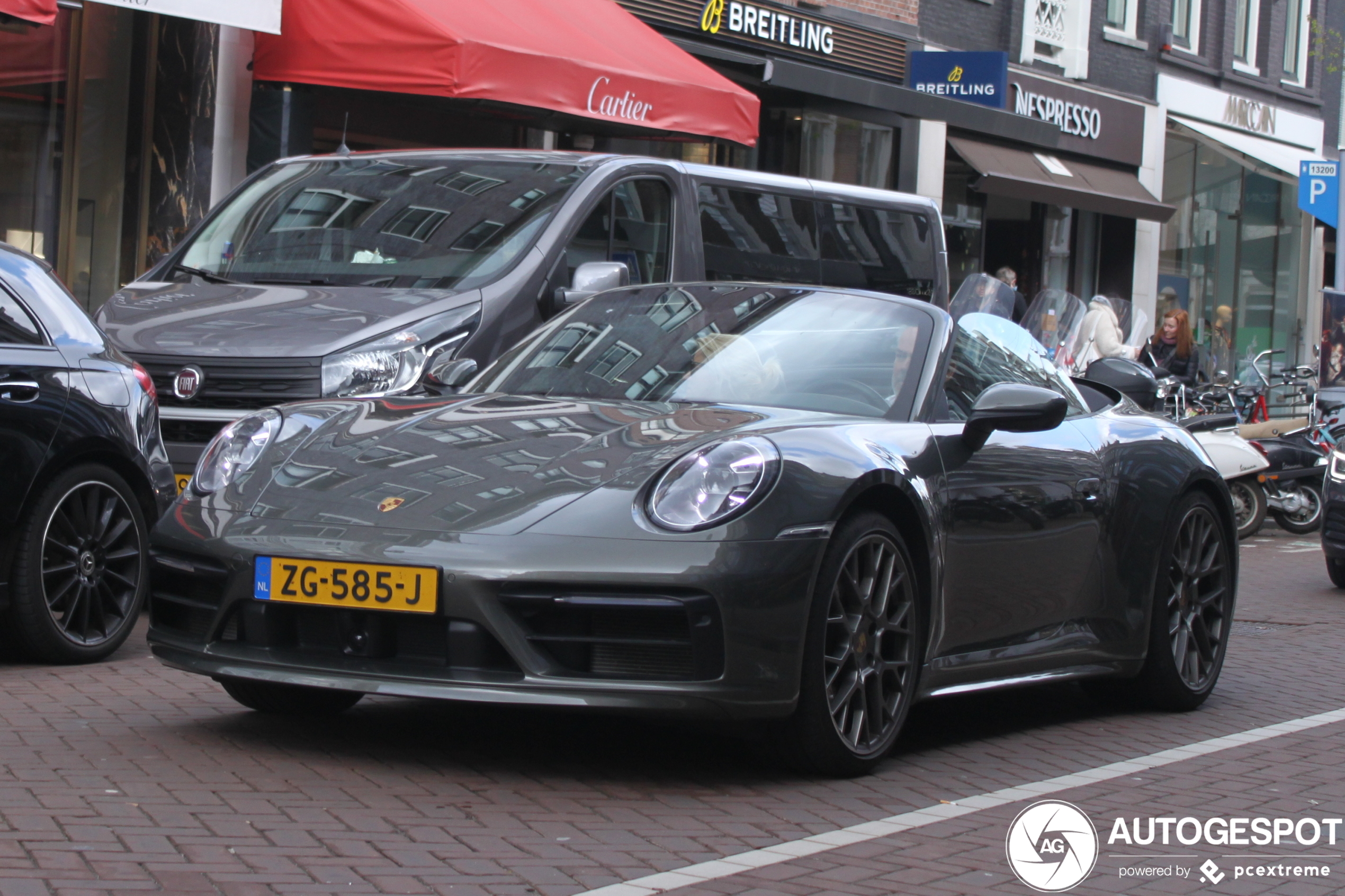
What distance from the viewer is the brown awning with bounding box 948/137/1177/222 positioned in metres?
23.6

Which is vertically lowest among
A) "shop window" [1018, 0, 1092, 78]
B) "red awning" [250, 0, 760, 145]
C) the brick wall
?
"red awning" [250, 0, 760, 145]

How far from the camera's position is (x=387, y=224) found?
9297 millimetres

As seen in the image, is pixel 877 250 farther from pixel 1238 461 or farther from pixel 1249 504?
pixel 1249 504

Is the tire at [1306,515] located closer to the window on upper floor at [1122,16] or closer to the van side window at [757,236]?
the van side window at [757,236]

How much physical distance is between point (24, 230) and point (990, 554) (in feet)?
32.7

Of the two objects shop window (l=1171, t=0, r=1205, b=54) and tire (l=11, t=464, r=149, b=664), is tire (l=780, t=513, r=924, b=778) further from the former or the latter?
shop window (l=1171, t=0, r=1205, b=54)

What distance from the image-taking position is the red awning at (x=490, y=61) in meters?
13.6

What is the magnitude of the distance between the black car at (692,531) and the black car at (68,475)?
4.27 ft

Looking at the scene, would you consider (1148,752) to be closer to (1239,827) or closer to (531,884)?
(1239,827)

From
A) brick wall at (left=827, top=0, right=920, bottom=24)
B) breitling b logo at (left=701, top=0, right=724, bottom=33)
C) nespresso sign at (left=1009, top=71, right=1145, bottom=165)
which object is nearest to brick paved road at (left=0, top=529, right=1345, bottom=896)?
breitling b logo at (left=701, top=0, right=724, bottom=33)

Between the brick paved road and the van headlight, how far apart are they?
5.25 ft

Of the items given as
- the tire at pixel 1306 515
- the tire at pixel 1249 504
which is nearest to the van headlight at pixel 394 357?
the tire at pixel 1249 504

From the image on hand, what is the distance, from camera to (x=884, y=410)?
5.65 metres

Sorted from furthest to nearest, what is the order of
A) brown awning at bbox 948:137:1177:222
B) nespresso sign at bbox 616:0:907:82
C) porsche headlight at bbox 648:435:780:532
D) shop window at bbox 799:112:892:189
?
1. brown awning at bbox 948:137:1177:222
2. shop window at bbox 799:112:892:189
3. nespresso sign at bbox 616:0:907:82
4. porsche headlight at bbox 648:435:780:532
